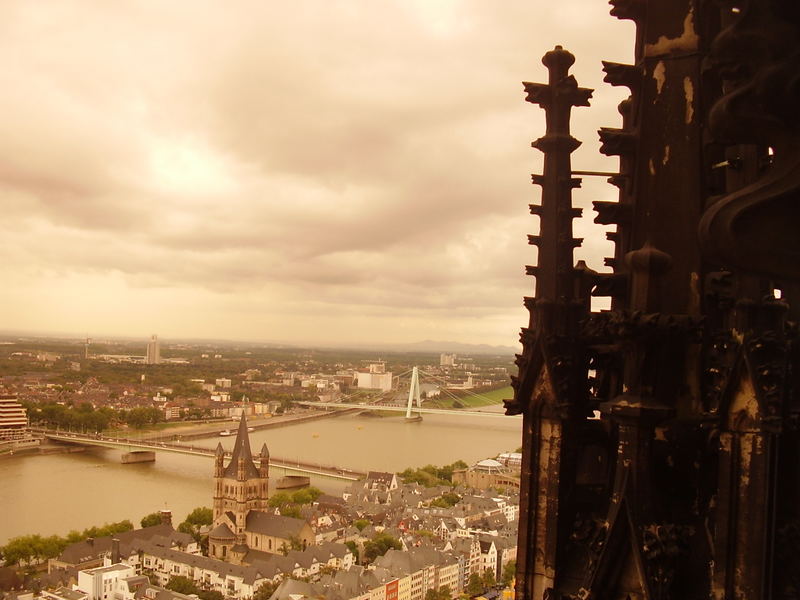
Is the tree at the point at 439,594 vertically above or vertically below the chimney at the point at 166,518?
below

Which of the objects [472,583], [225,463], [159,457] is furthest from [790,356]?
[159,457]

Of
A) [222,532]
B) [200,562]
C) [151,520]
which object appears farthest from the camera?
[222,532]

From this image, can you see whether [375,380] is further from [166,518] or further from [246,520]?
[166,518]

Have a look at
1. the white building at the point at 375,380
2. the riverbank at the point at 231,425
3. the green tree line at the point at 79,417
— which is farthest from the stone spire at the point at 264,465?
the white building at the point at 375,380

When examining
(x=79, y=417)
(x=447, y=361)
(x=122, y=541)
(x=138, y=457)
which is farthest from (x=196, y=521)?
(x=447, y=361)

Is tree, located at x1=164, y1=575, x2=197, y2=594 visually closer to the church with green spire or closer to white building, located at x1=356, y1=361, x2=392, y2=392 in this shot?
the church with green spire

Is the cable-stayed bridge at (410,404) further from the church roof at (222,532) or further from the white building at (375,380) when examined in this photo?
the church roof at (222,532)
